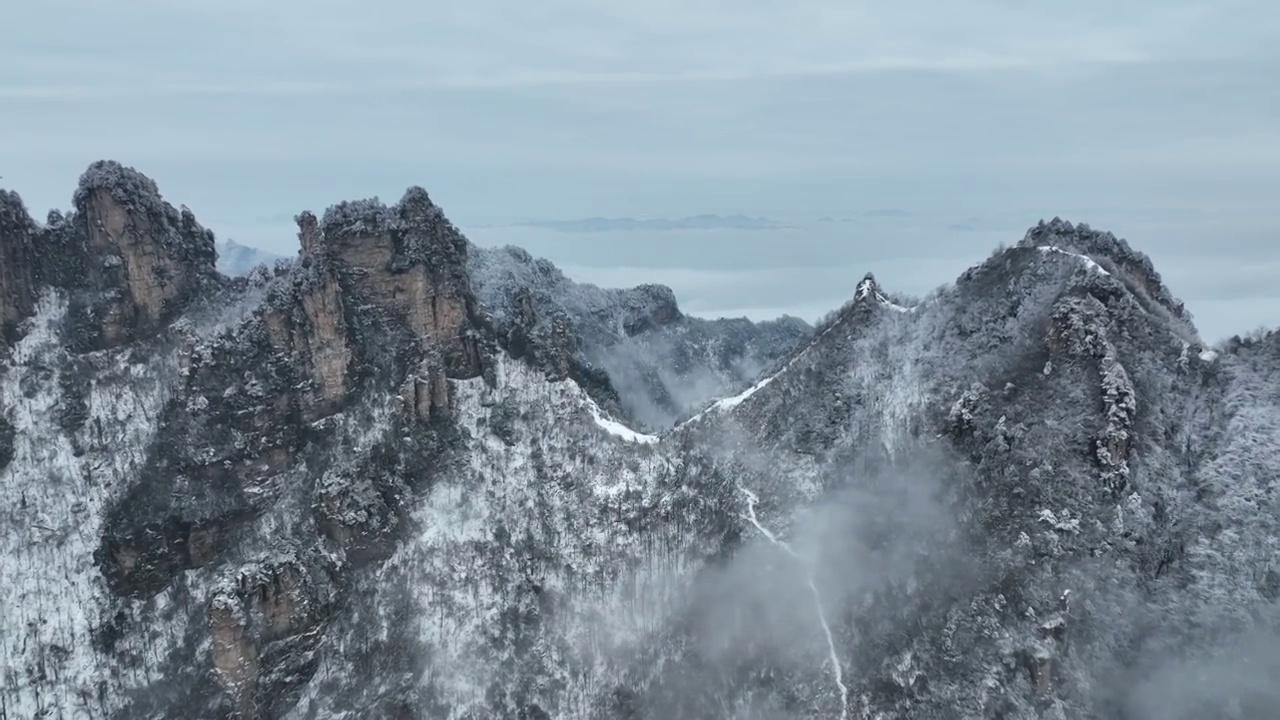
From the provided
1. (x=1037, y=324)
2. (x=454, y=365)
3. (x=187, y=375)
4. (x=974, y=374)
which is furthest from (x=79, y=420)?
(x=1037, y=324)

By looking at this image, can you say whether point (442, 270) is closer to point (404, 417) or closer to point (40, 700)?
point (404, 417)

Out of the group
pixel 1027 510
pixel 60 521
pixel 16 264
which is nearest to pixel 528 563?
pixel 60 521

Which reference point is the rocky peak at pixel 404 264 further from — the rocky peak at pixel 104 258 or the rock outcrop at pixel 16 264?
the rock outcrop at pixel 16 264

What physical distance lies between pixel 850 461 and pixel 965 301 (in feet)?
96.4

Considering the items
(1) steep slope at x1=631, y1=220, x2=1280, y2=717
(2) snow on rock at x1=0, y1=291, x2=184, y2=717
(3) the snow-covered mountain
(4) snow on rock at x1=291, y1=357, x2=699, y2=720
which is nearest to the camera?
(1) steep slope at x1=631, y1=220, x2=1280, y2=717

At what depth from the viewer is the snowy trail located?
299 ft

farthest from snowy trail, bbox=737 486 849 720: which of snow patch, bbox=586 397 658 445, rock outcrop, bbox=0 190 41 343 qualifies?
rock outcrop, bbox=0 190 41 343

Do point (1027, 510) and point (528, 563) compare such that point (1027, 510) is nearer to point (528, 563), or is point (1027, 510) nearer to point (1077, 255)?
point (1077, 255)

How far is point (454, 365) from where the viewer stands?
4646 inches

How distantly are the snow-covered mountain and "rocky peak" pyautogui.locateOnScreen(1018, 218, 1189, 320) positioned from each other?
0.50m

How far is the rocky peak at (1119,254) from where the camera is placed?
114625mm

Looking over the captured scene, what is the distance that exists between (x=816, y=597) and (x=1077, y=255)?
56626 millimetres

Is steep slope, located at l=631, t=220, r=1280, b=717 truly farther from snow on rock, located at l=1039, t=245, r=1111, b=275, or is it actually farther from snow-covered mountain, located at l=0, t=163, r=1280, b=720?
snow on rock, located at l=1039, t=245, r=1111, b=275

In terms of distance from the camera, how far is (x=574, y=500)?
111812mm
